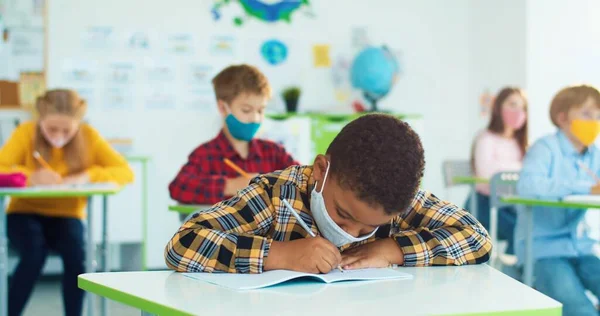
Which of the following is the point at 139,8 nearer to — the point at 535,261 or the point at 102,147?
the point at 102,147

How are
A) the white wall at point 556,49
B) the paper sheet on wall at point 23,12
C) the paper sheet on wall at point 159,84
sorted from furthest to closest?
the paper sheet on wall at point 159,84 → the paper sheet on wall at point 23,12 → the white wall at point 556,49

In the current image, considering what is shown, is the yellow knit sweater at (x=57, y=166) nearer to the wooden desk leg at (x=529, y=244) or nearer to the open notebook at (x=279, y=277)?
the wooden desk leg at (x=529, y=244)

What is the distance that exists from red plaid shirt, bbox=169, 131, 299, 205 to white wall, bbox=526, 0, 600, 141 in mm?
2856

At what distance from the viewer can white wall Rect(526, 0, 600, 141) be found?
544 centimetres

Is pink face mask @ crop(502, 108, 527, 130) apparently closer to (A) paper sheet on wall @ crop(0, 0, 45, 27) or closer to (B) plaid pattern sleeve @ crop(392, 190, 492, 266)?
(A) paper sheet on wall @ crop(0, 0, 45, 27)

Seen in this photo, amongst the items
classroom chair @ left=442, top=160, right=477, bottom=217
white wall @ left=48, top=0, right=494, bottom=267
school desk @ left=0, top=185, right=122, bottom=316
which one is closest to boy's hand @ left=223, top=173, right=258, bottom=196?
school desk @ left=0, top=185, right=122, bottom=316

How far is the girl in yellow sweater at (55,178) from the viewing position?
3457 mm

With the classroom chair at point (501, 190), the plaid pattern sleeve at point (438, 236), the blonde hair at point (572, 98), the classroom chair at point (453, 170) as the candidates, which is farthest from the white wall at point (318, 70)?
the plaid pattern sleeve at point (438, 236)

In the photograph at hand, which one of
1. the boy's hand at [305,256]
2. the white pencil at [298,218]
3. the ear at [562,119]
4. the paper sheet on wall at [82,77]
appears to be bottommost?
the boy's hand at [305,256]

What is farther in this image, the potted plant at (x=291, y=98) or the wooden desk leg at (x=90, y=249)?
the potted plant at (x=291, y=98)

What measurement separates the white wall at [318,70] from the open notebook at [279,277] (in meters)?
4.45

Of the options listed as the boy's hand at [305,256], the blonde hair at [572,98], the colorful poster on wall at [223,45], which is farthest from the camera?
the colorful poster on wall at [223,45]

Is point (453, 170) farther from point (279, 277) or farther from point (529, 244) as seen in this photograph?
point (279, 277)

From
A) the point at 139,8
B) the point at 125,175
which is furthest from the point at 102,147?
the point at 139,8
